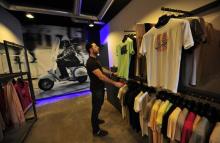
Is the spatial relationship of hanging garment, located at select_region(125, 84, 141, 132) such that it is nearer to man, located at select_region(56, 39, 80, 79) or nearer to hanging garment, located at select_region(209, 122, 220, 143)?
hanging garment, located at select_region(209, 122, 220, 143)

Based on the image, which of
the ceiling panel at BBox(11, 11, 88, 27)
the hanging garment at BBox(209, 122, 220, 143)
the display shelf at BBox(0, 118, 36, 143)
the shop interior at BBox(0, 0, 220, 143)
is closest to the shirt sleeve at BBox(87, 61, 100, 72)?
the shop interior at BBox(0, 0, 220, 143)

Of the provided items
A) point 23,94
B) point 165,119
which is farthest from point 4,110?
point 165,119

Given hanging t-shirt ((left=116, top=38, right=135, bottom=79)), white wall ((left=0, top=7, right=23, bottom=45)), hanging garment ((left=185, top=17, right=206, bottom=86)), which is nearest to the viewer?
hanging garment ((left=185, top=17, right=206, bottom=86))

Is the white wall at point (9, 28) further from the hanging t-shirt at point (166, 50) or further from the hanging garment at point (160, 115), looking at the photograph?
the hanging garment at point (160, 115)

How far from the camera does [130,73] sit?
2193 mm

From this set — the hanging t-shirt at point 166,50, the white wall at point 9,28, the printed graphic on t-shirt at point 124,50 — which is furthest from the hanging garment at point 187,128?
the white wall at point 9,28

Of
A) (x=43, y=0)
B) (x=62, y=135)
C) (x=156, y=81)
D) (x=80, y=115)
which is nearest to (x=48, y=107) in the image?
(x=80, y=115)

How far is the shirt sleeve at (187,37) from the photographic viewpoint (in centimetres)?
116

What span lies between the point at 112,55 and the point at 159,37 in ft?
10.5

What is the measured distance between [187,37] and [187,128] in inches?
32.2

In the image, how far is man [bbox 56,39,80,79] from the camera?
5.16 m

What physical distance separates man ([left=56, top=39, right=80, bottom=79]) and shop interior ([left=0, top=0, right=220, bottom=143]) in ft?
0.13

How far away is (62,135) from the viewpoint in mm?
2506

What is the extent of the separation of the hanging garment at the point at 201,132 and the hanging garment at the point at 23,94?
281 centimetres
